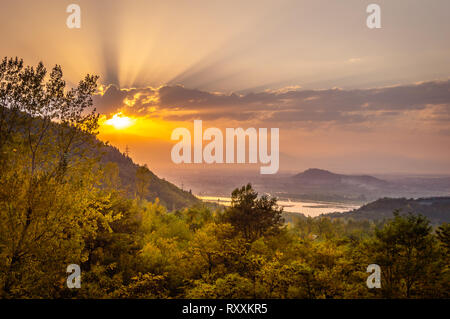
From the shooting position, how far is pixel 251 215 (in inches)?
1324

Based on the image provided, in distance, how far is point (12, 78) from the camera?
13.0 meters

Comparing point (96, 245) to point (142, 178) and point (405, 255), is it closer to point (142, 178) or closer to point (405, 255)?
point (405, 255)

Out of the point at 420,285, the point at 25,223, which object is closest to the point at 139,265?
the point at 25,223

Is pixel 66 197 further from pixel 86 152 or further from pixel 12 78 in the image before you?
pixel 12 78

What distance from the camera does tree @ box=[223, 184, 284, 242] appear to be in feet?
111

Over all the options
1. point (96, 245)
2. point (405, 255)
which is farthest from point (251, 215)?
point (96, 245)

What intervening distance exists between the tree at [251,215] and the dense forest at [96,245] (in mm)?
262

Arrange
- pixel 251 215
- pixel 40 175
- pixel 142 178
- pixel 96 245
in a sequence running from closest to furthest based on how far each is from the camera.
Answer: pixel 40 175, pixel 96 245, pixel 251 215, pixel 142 178

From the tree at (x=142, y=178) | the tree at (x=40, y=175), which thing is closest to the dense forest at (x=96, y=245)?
the tree at (x=40, y=175)

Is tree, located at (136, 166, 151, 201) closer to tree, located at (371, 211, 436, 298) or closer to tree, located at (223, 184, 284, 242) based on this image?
tree, located at (223, 184, 284, 242)

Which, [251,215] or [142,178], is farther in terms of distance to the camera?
[142,178]

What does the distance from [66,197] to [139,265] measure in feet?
42.8

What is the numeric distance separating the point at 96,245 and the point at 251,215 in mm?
17351

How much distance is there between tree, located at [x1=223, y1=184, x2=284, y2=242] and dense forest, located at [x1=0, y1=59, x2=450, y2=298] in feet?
0.86
